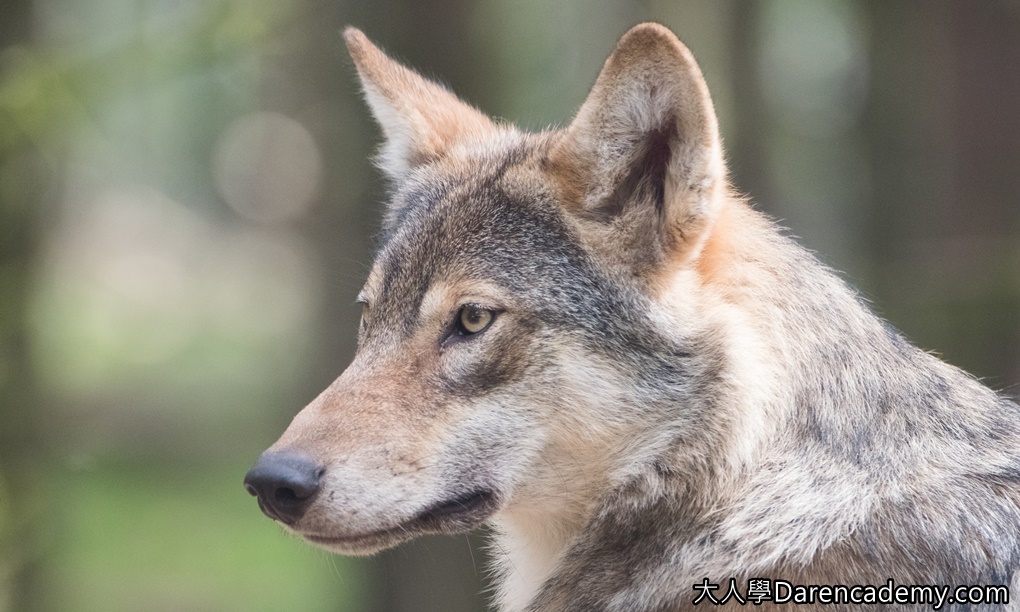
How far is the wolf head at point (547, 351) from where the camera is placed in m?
3.16

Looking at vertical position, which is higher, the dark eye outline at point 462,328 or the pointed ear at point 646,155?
the pointed ear at point 646,155

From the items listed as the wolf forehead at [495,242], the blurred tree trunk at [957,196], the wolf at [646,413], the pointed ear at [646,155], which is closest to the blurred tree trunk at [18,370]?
the wolf forehead at [495,242]

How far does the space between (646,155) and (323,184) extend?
5203mm

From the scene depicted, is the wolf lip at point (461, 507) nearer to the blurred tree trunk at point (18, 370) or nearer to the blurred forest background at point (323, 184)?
the blurred forest background at point (323, 184)

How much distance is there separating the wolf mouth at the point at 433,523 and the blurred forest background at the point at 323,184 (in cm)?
261

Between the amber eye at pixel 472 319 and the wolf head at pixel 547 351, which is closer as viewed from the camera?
the wolf head at pixel 547 351

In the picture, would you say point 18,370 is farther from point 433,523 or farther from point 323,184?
point 433,523

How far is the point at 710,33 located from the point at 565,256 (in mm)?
8639

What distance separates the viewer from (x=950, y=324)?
791 centimetres

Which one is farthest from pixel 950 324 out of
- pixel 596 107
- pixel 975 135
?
pixel 596 107

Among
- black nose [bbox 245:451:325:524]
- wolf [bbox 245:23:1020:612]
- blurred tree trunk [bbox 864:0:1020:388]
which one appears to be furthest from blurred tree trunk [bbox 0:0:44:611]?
blurred tree trunk [bbox 864:0:1020:388]

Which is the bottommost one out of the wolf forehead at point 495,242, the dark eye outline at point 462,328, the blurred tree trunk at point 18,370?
the blurred tree trunk at point 18,370

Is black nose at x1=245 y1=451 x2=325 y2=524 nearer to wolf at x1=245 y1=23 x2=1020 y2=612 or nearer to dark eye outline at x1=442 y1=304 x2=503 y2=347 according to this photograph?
wolf at x1=245 y1=23 x2=1020 y2=612

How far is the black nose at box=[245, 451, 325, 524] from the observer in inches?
121
